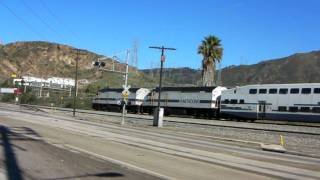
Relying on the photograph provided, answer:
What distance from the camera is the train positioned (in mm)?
48750

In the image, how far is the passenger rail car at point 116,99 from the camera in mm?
80500

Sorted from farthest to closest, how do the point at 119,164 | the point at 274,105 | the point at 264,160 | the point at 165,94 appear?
the point at 165,94, the point at 274,105, the point at 264,160, the point at 119,164

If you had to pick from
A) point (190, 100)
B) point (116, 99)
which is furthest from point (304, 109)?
point (116, 99)

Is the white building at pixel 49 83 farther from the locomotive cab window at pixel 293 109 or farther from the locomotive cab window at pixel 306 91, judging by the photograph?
the locomotive cab window at pixel 306 91

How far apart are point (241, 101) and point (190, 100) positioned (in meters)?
11.6

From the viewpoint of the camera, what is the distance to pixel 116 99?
87.6 m

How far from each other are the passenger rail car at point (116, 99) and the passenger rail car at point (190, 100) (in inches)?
89.6

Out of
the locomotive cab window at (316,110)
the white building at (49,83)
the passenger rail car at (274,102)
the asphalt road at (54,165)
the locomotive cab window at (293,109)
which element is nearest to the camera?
the asphalt road at (54,165)

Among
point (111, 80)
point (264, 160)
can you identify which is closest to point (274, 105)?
point (264, 160)

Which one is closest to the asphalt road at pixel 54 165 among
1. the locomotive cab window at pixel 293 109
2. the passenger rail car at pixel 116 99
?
the locomotive cab window at pixel 293 109

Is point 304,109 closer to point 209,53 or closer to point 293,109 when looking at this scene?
point 293,109

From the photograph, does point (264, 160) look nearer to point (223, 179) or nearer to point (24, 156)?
point (223, 179)

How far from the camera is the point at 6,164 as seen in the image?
15312 mm

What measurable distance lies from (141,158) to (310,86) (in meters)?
33.1
